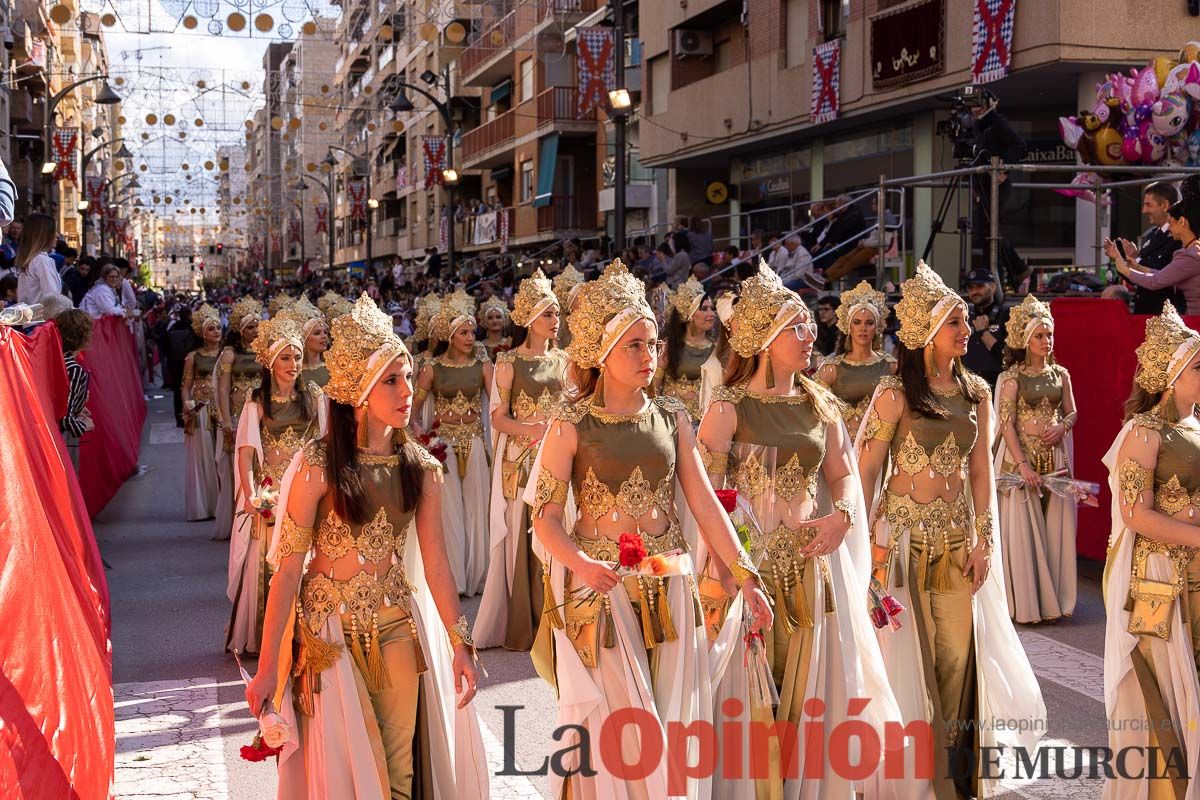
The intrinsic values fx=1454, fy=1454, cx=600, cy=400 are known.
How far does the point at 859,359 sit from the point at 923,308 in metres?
4.22

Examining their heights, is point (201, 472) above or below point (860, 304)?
below

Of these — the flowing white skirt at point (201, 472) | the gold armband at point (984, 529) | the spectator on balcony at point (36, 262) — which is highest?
the spectator on balcony at point (36, 262)

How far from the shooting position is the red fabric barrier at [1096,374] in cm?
1176

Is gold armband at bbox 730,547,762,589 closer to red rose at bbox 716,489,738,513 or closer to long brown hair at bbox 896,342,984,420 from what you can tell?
red rose at bbox 716,489,738,513

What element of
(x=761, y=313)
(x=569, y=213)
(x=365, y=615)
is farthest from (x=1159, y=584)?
(x=569, y=213)

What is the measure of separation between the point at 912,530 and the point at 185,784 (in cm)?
359

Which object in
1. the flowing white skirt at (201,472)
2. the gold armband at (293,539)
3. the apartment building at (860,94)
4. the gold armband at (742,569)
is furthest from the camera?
the apartment building at (860,94)

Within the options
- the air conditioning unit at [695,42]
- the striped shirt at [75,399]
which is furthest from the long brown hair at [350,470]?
the air conditioning unit at [695,42]

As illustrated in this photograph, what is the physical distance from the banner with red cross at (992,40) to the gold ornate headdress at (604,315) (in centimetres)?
1502

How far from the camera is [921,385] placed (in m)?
6.89

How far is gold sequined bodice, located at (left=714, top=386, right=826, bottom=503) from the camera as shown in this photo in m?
6.16

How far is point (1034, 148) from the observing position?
21625 millimetres

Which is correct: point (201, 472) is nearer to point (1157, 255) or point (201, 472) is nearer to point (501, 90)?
point (1157, 255)

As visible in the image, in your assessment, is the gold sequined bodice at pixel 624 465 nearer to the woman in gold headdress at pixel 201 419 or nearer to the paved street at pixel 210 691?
the paved street at pixel 210 691
